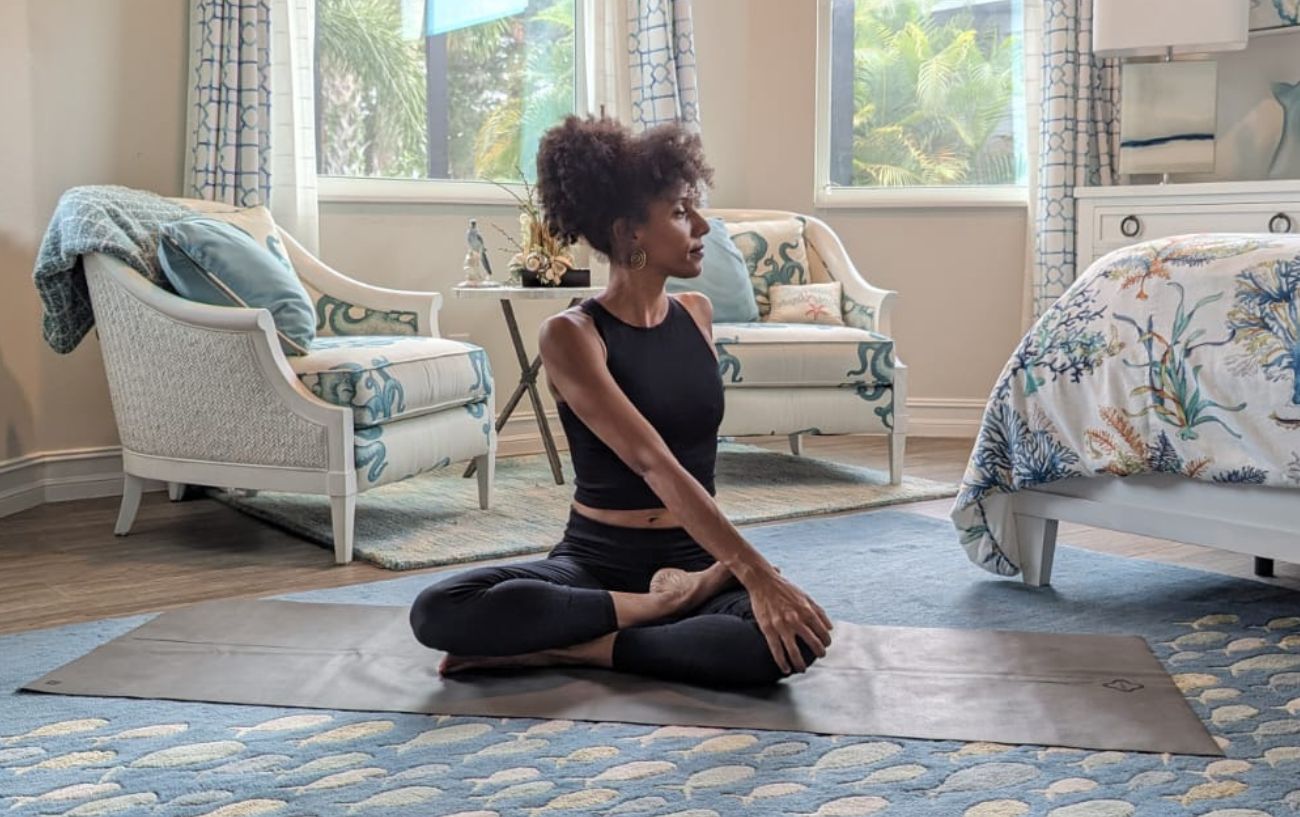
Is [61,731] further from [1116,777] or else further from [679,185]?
[1116,777]

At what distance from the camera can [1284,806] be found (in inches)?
65.8

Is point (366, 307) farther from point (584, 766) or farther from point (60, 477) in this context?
point (584, 766)

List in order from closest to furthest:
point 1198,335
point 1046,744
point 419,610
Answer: point 1046,744, point 419,610, point 1198,335

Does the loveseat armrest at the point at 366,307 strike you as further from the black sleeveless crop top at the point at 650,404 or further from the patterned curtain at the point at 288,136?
the black sleeveless crop top at the point at 650,404

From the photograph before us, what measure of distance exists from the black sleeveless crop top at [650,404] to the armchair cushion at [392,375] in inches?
41.4

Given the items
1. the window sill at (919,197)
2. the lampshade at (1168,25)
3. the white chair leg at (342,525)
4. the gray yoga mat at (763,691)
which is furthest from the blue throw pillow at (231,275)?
the lampshade at (1168,25)

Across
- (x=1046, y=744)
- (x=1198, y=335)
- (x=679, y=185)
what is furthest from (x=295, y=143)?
(x=1046, y=744)

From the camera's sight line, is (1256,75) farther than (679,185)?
Yes

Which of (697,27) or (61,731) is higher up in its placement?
(697,27)

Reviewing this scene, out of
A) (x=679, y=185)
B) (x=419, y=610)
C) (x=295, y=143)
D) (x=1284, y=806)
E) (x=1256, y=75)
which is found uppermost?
(x=1256, y=75)

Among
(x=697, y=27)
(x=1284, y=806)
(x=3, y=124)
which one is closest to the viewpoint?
(x=1284, y=806)

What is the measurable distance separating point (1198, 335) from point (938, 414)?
287 cm

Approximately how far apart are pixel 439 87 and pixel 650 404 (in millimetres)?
2990

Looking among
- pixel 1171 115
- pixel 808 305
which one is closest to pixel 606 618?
pixel 808 305
